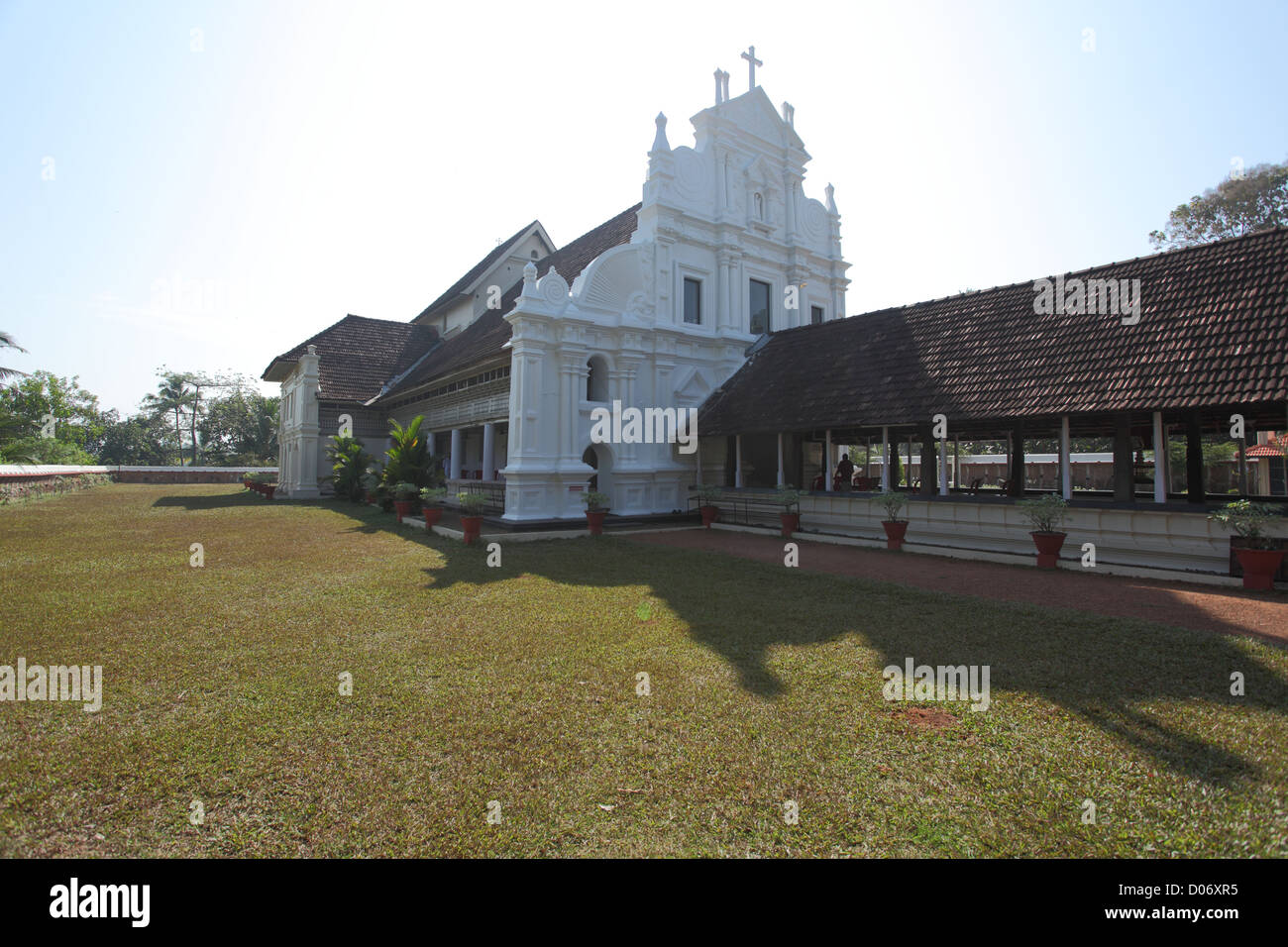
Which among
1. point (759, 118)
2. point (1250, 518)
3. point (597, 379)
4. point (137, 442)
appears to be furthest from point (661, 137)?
point (137, 442)

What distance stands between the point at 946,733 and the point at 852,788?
40.0 inches

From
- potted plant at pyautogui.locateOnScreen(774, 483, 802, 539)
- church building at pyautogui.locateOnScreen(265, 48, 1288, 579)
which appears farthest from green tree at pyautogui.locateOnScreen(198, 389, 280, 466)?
potted plant at pyautogui.locateOnScreen(774, 483, 802, 539)

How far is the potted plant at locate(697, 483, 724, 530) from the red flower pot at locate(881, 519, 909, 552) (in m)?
4.71

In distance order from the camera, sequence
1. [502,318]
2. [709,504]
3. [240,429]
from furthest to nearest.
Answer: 1. [240,429]
2. [502,318]
3. [709,504]

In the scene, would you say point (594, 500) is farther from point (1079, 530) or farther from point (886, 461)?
point (1079, 530)

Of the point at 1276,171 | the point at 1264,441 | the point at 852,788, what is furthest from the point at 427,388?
the point at 1276,171

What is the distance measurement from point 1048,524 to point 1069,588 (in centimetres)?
192

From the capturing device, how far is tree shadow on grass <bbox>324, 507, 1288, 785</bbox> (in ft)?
12.5

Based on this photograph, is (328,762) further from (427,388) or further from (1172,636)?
(427,388)

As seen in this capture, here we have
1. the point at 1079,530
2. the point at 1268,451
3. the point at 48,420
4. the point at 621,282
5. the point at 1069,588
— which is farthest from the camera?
the point at 48,420

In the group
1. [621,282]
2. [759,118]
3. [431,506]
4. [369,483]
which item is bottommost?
[431,506]

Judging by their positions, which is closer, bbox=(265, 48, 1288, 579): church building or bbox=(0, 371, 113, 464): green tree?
bbox=(265, 48, 1288, 579): church building

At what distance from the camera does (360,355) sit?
92.0 feet

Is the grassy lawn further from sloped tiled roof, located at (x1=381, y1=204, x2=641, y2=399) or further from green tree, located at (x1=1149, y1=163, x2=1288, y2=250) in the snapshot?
green tree, located at (x1=1149, y1=163, x2=1288, y2=250)
